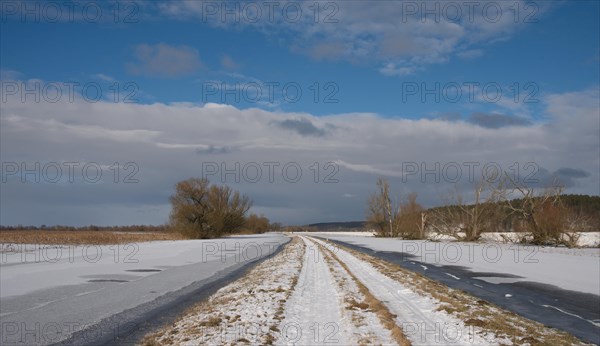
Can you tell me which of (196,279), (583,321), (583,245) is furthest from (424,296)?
(583,245)

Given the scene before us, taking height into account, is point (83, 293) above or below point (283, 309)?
below

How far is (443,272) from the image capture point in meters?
25.6

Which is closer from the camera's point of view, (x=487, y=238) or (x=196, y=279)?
(x=196, y=279)

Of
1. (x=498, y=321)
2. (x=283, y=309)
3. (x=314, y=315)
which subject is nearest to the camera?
(x=498, y=321)

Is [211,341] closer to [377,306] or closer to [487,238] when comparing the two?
[377,306]

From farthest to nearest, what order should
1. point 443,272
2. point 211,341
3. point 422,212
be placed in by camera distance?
point 422,212
point 443,272
point 211,341

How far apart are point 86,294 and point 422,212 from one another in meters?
65.0

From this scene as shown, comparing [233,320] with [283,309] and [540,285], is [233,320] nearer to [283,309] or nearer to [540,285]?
[283,309]

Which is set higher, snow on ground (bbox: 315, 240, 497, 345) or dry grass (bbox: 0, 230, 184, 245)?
snow on ground (bbox: 315, 240, 497, 345)

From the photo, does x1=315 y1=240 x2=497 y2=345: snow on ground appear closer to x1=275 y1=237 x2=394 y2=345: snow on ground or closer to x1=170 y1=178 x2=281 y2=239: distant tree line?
x1=275 y1=237 x2=394 y2=345: snow on ground

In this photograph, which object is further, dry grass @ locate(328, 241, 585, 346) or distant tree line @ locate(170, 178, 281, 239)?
distant tree line @ locate(170, 178, 281, 239)

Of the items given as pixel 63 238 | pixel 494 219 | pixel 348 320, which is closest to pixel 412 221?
pixel 494 219

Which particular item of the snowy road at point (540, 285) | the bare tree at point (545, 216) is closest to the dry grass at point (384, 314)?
the snowy road at point (540, 285)

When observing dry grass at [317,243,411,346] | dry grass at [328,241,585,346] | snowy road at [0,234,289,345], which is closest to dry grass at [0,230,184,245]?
snowy road at [0,234,289,345]
